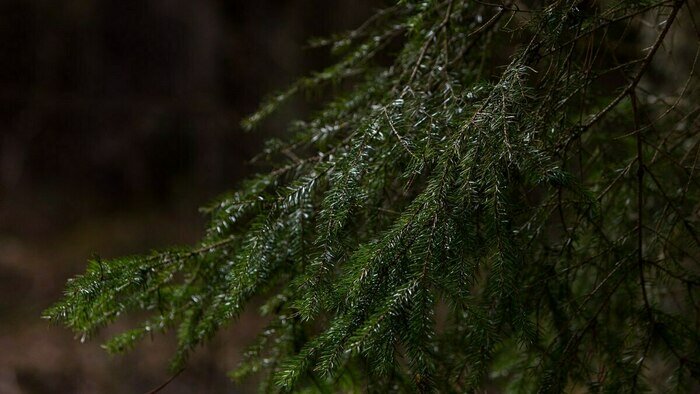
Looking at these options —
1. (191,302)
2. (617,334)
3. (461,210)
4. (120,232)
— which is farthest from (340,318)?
(120,232)

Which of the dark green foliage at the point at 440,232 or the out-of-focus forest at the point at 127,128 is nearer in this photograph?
the dark green foliage at the point at 440,232

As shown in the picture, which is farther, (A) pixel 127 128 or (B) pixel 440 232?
(A) pixel 127 128

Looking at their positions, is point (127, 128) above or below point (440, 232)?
above

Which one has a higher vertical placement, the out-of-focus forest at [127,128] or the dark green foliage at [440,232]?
the out-of-focus forest at [127,128]
